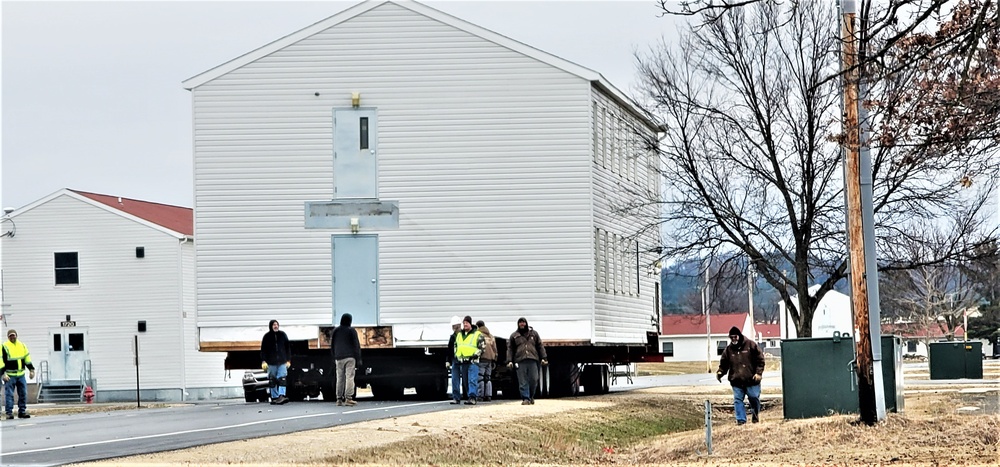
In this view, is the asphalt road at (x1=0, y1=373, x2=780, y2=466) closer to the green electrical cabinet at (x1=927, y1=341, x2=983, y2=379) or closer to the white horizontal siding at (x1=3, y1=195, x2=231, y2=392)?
the white horizontal siding at (x1=3, y1=195, x2=231, y2=392)

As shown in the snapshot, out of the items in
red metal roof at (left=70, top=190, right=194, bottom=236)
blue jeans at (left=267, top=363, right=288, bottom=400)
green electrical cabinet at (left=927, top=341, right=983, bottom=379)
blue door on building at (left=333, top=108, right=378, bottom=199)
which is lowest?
green electrical cabinet at (left=927, top=341, right=983, bottom=379)

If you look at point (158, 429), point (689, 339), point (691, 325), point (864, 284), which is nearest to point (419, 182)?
point (158, 429)

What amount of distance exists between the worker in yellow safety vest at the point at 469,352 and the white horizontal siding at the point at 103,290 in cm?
2694

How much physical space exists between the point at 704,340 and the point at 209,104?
8856 cm

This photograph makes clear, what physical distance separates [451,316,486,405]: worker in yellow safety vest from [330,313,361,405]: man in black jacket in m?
1.90

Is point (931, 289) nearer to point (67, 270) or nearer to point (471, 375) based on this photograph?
point (67, 270)

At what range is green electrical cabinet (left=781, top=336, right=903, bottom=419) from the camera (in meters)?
22.2

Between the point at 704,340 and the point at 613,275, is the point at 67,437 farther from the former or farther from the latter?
the point at 704,340

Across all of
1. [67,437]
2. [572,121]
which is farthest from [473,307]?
[67,437]

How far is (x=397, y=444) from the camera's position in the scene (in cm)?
1638

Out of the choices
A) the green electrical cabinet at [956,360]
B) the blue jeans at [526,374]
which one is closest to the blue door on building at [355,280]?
the blue jeans at [526,374]

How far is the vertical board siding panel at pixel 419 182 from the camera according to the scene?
28672 millimetres

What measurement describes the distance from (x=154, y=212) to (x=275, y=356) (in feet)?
102

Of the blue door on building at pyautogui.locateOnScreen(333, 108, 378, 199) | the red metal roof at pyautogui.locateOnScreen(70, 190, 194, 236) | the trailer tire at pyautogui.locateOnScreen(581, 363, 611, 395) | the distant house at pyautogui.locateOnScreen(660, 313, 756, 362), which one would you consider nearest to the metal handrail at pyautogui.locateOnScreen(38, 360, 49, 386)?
the red metal roof at pyautogui.locateOnScreen(70, 190, 194, 236)
